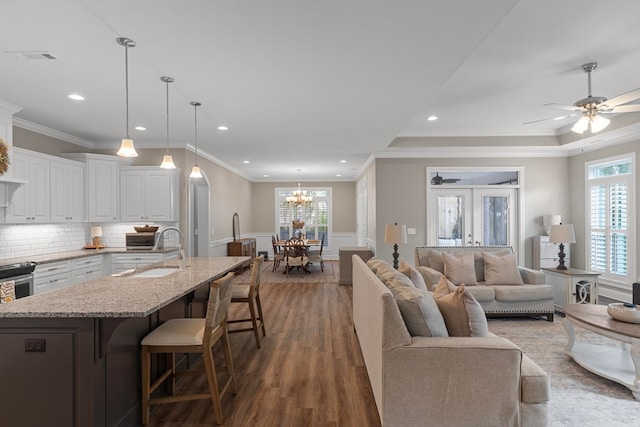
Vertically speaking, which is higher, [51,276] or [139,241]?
[139,241]

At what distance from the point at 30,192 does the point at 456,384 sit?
5392 mm

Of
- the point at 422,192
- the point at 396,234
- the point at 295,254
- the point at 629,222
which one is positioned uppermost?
the point at 422,192

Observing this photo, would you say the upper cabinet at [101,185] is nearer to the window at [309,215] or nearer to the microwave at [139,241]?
the microwave at [139,241]

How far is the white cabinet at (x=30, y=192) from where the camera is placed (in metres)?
4.20

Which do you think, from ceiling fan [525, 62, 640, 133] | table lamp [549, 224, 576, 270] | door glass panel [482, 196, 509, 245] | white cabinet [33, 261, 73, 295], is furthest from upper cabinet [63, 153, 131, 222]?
table lamp [549, 224, 576, 270]

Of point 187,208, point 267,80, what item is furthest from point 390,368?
point 187,208

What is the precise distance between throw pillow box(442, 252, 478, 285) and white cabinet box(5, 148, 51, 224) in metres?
5.67

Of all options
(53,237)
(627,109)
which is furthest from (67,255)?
(627,109)

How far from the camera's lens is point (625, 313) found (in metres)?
2.88

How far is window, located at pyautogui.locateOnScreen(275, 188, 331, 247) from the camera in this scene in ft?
37.6

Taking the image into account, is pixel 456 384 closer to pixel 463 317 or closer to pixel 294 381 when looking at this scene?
pixel 463 317

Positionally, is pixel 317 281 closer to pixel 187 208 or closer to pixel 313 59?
pixel 187 208

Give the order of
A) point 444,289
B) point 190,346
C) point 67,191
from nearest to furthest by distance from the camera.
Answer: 1. point 190,346
2. point 444,289
3. point 67,191

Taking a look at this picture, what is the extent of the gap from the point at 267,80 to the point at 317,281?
197 inches
